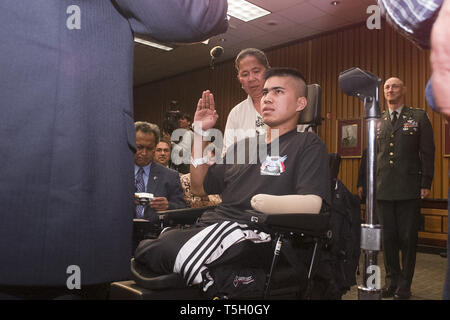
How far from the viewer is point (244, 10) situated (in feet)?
19.5

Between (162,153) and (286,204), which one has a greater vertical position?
(162,153)

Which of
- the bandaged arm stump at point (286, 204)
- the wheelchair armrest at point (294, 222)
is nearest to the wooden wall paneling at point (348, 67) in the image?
the bandaged arm stump at point (286, 204)

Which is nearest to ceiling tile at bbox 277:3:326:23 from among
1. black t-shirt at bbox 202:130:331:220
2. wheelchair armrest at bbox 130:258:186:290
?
black t-shirt at bbox 202:130:331:220

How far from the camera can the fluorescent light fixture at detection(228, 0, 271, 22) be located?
18.6ft

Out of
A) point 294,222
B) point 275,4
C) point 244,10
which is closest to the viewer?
point 294,222

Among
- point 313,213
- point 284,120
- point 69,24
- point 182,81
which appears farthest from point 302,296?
point 182,81

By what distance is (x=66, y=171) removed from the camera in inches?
30.3

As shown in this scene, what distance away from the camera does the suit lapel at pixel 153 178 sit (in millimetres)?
2996

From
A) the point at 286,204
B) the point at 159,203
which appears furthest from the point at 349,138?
the point at 286,204

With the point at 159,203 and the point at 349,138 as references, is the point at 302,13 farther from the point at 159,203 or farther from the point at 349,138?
the point at 159,203

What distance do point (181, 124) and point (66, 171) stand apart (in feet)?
13.0

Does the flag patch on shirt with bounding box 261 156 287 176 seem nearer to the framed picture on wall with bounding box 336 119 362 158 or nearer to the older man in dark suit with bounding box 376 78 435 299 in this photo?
the older man in dark suit with bounding box 376 78 435 299

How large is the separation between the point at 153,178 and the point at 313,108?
151 centimetres

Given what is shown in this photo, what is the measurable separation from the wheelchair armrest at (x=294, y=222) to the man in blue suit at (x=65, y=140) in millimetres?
655
